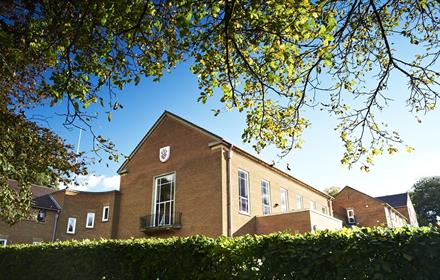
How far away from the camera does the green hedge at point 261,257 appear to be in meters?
4.78

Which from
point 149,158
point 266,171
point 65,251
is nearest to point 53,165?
point 65,251

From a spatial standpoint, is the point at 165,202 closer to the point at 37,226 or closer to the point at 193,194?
the point at 193,194

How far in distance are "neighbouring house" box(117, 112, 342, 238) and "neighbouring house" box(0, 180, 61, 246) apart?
958 centimetres

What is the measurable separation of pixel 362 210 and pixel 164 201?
97.6ft

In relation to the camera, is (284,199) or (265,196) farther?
(284,199)

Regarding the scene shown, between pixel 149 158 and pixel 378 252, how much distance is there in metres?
19.7

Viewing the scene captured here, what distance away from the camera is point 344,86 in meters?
7.16

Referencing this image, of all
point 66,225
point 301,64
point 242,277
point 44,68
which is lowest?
point 242,277

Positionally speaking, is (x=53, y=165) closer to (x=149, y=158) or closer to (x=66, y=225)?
(x=149, y=158)

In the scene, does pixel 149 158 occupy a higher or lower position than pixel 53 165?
higher

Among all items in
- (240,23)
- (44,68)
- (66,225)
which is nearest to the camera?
(240,23)

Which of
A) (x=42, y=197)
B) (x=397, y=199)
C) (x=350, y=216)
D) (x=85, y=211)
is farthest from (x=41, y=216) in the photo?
(x=397, y=199)

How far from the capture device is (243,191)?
2006cm

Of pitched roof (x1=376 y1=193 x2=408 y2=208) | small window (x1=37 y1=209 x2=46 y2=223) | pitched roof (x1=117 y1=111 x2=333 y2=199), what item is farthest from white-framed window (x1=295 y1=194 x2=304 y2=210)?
pitched roof (x1=376 y1=193 x2=408 y2=208)
